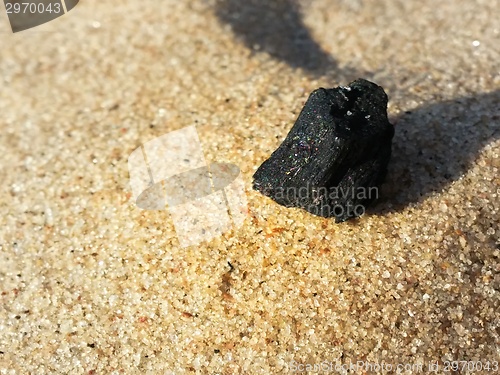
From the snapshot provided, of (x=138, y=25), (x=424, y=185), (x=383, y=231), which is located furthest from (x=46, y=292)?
(x=138, y=25)

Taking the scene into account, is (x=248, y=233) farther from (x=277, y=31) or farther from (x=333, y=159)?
(x=277, y=31)

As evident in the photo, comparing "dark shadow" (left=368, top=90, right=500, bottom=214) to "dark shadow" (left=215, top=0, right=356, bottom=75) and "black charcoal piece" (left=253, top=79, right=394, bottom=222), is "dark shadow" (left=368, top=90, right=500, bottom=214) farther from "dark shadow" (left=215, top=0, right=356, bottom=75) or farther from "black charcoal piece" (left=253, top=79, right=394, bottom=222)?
"dark shadow" (left=215, top=0, right=356, bottom=75)

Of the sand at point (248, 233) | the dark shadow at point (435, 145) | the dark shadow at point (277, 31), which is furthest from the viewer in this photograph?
the dark shadow at point (277, 31)

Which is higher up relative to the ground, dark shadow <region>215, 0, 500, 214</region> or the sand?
dark shadow <region>215, 0, 500, 214</region>

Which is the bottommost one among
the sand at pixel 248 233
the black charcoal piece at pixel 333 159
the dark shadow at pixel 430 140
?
the sand at pixel 248 233

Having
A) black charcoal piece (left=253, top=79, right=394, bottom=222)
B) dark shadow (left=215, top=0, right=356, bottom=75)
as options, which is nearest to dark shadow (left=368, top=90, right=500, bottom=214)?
black charcoal piece (left=253, top=79, right=394, bottom=222)

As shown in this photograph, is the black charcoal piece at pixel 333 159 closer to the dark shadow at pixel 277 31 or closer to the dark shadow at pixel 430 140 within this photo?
the dark shadow at pixel 430 140

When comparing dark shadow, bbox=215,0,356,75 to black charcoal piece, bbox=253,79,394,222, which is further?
dark shadow, bbox=215,0,356,75

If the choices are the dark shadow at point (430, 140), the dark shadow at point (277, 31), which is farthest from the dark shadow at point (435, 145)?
the dark shadow at point (277, 31)

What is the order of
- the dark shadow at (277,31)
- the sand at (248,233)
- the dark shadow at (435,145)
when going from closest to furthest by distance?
1. the sand at (248,233)
2. the dark shadow at (435,145)
3. the dark shadow at (277,31)
